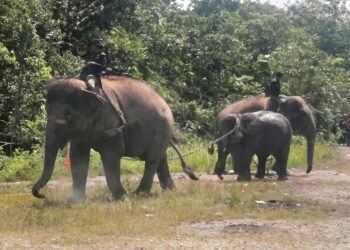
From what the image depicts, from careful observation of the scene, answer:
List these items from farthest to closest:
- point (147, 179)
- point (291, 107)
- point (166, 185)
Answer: point (291, 107) → point (166, 185) → point (147, 179)

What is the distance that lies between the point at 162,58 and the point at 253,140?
1482 centimetres

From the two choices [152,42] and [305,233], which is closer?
[305,233]

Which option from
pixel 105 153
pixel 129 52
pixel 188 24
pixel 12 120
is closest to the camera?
pixel 105 153

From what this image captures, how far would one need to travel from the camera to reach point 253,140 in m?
14.8

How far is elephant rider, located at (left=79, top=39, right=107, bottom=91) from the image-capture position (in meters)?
10.3

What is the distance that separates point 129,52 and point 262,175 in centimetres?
1083

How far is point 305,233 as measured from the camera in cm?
789

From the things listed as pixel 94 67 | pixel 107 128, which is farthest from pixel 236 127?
pixel 94 67

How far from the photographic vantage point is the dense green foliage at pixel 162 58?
16938 mm

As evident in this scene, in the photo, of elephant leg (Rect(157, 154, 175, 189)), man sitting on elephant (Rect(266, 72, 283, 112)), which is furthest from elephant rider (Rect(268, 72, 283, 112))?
elephant leg (Rect(157, 154, 175, 189))

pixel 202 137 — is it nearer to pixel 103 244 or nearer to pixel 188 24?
pixel 188 24

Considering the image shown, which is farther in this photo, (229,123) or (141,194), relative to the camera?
(229,123)

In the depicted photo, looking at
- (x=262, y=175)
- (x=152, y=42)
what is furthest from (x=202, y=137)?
(x=262, y=175)

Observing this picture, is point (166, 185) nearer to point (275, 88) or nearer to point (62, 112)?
point (62, 112)
